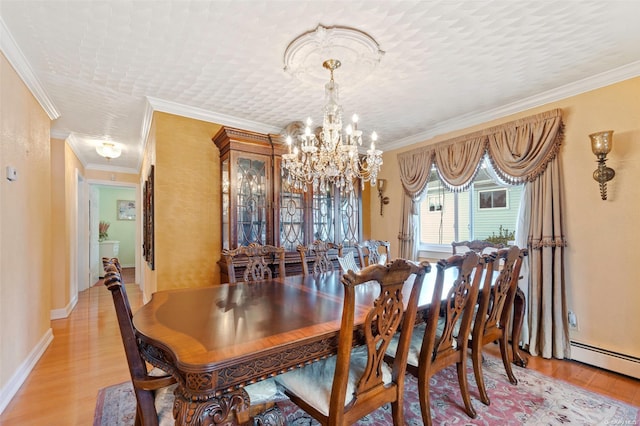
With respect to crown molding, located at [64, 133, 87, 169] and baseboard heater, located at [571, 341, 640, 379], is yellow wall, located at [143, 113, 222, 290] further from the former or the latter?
baseboard heater, located at [571, 341, 640, 379]

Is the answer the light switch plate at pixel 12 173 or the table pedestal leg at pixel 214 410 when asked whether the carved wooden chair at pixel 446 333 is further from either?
the light switch plate at pixel 12 173

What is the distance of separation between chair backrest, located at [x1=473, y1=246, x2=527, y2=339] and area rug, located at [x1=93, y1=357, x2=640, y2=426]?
45 centimetres

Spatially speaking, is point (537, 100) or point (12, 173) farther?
point (537, 100)

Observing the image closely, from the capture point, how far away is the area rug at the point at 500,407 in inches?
72.1

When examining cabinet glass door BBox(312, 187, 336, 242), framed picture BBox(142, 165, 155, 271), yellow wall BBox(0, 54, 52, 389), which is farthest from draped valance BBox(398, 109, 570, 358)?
yellow wall BBox(0, 54, 52, 389)

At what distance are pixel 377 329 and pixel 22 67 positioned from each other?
3.17 metres

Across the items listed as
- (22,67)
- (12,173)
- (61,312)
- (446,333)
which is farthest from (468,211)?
(61,312)

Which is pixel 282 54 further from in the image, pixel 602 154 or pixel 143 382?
pixel 602 154

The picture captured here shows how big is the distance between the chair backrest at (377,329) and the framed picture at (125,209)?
8.80 metres

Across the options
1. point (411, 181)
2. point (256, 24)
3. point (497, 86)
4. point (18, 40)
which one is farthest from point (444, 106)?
point (18, 40)

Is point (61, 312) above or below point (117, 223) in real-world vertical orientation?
below

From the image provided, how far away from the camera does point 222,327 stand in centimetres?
134

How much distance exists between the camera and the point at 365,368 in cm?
138

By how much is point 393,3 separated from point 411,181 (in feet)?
8.94
